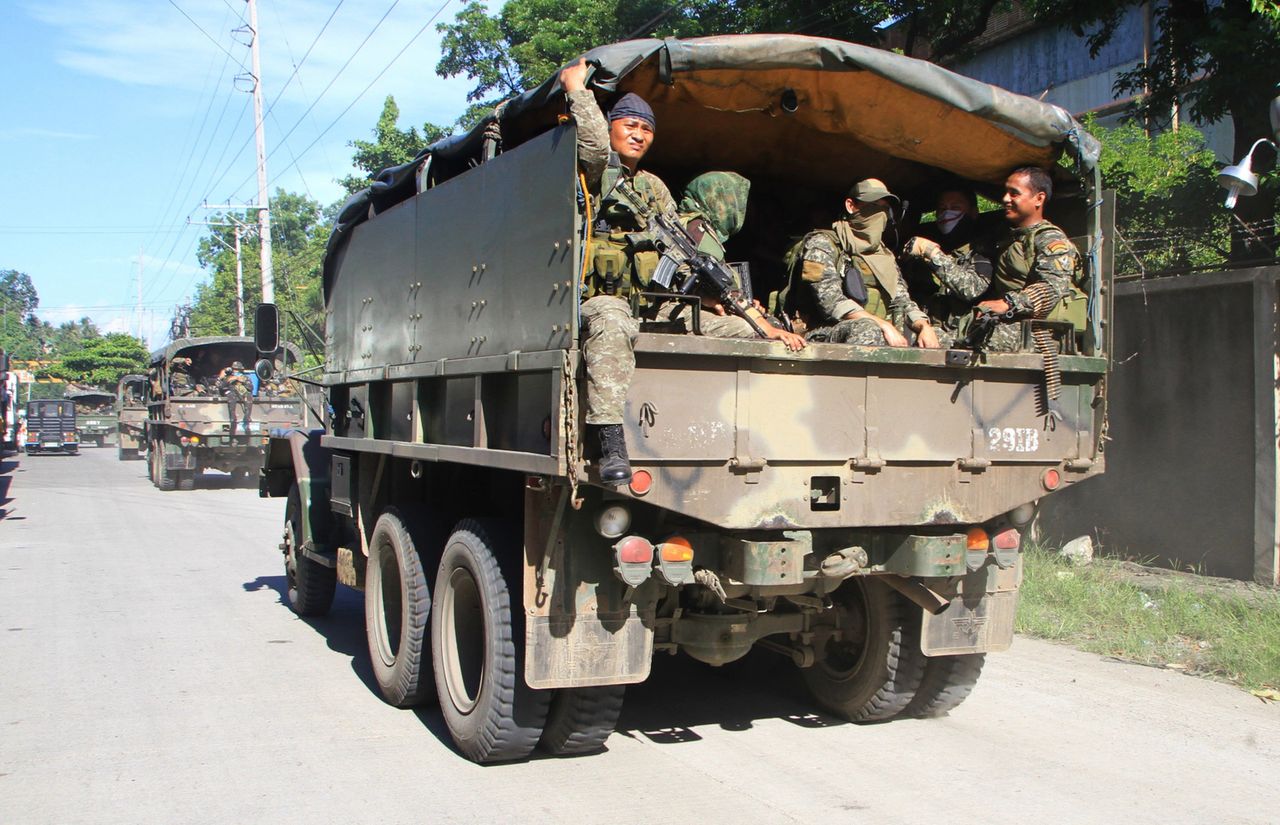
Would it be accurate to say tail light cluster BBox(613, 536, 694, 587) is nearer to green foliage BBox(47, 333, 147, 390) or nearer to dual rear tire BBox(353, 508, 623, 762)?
dual rear tire BBox(353, 508, 623, 762)

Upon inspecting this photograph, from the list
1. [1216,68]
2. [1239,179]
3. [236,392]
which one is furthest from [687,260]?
[236,392]

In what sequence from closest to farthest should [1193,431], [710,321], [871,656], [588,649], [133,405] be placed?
[588,649] → [710,321] → [871,656] → [1193,431] → [133,405]

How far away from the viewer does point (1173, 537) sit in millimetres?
9484

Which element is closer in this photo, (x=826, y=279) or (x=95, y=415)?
(x=826, y=279)

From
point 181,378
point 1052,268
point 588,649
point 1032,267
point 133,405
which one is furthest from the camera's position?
point 133,405

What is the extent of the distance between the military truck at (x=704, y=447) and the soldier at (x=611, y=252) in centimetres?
10

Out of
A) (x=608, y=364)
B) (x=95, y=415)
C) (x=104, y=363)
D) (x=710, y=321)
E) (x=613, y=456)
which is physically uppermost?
(x=104, y=363)

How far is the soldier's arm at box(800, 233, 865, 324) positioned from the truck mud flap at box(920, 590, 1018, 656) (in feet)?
4.68

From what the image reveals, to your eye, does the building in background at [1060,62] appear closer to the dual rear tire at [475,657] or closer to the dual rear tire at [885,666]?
the dual rear tire at [885,666]

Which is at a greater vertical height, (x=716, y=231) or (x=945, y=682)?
(x=716, y=231)

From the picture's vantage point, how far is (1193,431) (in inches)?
372

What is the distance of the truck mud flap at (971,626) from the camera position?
4977 millimetres

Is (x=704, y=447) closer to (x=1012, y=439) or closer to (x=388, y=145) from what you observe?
(x=1012, y=439)

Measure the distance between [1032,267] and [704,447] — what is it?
2.13 metres
